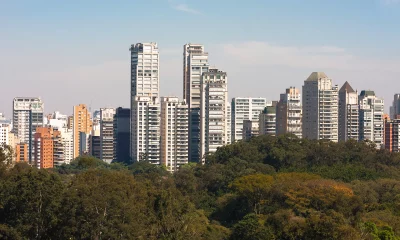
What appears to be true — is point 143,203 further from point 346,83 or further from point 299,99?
point 346,83

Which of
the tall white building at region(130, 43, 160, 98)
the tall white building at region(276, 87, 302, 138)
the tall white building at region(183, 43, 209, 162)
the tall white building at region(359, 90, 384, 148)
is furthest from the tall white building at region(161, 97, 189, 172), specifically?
the tall white building at region(359, 90, 384, 148)

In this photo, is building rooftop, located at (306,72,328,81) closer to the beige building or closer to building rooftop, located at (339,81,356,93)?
building rooftop, located at (339,81,356,93)

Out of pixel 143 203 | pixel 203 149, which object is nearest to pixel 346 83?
pixel 203 149

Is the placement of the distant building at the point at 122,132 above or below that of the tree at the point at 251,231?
above

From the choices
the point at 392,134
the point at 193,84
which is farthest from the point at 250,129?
the point at 392,134

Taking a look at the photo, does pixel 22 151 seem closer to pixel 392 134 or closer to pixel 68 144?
pixel 68 144

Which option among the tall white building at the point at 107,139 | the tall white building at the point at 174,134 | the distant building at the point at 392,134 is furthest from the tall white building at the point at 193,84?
the distant building at the point at 392,134

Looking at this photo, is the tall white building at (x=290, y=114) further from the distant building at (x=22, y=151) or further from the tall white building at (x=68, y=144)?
the distant building at (x=22, y=151)

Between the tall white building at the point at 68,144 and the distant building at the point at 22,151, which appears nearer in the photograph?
the distant building at the point at 22,151
